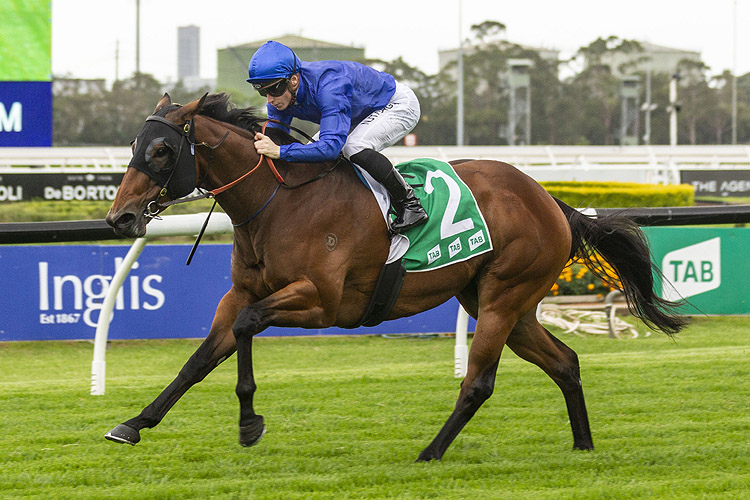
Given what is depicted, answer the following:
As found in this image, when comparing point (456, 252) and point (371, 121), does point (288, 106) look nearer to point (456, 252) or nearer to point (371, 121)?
point (371, 121)

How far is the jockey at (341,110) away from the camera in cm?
339

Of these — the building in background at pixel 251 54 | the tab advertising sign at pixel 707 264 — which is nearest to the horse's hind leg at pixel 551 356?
the tab advertising sign at pixel 707 264

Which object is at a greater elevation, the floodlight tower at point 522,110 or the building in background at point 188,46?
the building in background at point 188,46

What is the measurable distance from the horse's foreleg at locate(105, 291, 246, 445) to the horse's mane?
0.64m

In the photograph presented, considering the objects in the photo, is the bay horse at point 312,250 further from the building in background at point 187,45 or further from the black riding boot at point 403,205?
the building in background at point 187,45

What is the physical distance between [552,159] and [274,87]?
15685mm

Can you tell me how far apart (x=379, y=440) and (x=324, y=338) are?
3.34 meters

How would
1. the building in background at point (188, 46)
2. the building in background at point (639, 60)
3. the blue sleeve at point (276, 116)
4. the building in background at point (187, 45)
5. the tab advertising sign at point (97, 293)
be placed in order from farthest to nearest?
the building in background at point (187, 45) < the building in background at point (188, 46) < the building in background at point (639, 60) < the tab advertising sign at point (97, 293) < the blue sleeve at point (276, 116)

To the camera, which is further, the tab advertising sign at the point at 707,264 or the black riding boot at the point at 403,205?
the tab advertising sign at the point at 707,264

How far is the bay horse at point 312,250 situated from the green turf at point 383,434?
0.22 metres

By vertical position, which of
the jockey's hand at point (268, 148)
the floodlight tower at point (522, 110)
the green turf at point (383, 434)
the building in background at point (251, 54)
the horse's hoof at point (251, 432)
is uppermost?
the building in background at point (251, 54)

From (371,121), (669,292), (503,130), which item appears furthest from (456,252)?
(503,130)

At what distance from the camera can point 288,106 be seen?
3.54 meters

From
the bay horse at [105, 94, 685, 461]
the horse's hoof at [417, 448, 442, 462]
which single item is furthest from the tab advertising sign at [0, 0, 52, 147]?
the horse's hoof at [417, 448, 442, 462]
